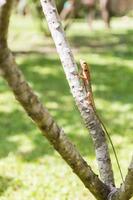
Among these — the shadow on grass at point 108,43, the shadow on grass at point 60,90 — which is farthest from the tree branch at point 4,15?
the shadow on grass at point 108,43

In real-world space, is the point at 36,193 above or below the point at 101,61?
above

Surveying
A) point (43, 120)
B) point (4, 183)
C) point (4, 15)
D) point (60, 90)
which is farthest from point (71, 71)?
point (60, 90)

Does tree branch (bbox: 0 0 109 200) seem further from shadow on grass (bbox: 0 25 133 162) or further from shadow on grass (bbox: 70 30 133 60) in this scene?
shadow on grass (bbox: 70 30 133 60)

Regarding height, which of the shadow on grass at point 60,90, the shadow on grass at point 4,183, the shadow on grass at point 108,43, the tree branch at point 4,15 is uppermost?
the tree branch at point 4,15

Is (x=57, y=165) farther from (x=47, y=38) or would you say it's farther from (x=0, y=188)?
(x=47, y=38)

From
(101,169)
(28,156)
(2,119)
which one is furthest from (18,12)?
(101,169)

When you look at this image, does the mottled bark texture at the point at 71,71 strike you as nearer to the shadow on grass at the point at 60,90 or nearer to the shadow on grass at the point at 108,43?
the shadow on grass at the point at 60,90
